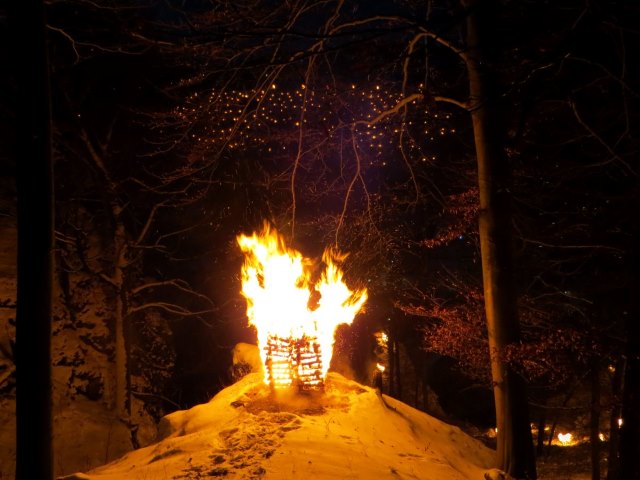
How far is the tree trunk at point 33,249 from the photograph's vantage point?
374 cm

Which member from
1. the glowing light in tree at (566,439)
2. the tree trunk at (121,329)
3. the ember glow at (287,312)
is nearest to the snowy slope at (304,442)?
the ember glow at (287,312)

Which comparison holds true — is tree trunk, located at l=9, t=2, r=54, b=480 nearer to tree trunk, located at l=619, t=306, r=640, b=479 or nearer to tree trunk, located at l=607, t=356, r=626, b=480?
tree trunk, located at l=619, t=306, r=640, b=479

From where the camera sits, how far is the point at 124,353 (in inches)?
509

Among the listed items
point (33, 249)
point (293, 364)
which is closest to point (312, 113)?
point (293, 364)

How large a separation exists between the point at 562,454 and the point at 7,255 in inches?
890

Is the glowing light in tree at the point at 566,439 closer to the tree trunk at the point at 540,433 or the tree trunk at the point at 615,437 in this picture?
the tree trunk at the point at 540,433

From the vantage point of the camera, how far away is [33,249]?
12.4 ft

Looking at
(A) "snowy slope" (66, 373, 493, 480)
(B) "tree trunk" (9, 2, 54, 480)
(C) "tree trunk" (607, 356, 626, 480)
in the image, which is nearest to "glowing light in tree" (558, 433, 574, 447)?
(C) "tree trunk" (607, 356, 626, 480)

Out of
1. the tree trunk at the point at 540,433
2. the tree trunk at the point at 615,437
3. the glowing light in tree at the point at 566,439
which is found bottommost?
the glowing light in tree at the point at 566,439

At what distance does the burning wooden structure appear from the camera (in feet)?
26.4

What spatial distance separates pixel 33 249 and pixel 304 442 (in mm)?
3851

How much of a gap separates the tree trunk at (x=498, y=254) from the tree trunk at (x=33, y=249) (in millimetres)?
5282

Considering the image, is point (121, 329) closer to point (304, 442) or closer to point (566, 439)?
point (304, 442)

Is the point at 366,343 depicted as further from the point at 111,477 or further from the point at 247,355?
the point at 111,477
